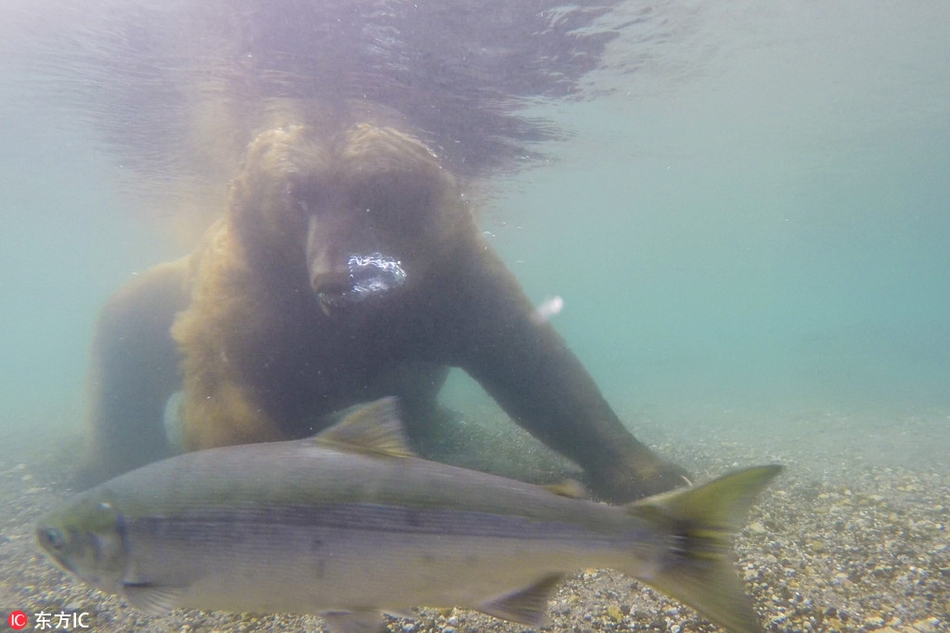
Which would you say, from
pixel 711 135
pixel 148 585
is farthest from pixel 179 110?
pixel 711 135

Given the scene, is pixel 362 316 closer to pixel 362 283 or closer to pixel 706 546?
pixel 362 283

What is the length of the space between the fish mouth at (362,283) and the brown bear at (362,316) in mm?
14

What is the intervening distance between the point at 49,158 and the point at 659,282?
82.8m

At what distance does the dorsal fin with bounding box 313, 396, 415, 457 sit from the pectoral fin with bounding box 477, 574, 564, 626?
44 centimetres

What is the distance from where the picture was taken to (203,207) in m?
16.8

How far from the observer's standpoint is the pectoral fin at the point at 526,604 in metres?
1.39

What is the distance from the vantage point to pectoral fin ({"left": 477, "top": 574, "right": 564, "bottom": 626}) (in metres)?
1.39

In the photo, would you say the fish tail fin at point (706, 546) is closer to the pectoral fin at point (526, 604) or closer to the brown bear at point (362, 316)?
the pectoral fin at point (526, 604)

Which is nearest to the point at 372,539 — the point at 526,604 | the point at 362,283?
the point at 526,604

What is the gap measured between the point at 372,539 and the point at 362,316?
9.97ft

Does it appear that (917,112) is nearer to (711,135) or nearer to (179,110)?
(711,135)

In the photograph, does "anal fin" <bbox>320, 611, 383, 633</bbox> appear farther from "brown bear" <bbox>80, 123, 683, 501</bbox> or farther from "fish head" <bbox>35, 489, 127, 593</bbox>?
"brown bear" <bbox>80, 123, 683, 501</bbox>

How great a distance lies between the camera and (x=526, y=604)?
1.41 m

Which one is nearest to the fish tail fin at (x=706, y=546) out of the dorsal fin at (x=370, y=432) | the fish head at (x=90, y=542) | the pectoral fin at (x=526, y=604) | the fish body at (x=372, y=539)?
the fish body at (x=372, y=539)
